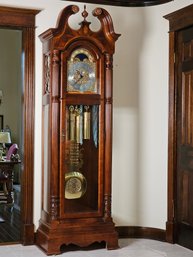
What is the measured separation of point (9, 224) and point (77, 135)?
1.85 meters

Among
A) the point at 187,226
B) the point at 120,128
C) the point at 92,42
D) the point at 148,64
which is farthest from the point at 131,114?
the point at 187,226

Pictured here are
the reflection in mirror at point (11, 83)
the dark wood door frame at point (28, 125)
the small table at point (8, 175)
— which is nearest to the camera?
the dark wood door frame at point (28, 125)

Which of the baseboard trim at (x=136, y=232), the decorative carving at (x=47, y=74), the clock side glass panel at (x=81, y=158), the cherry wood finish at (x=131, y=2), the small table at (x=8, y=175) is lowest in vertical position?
the baseboard trim at (x=136, y=232)

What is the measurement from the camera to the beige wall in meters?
5.22

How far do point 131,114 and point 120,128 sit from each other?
0.19m

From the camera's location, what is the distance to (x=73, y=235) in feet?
15.4

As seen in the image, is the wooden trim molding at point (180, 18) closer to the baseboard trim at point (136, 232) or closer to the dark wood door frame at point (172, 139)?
the dark wood door frame at point (172, 139)

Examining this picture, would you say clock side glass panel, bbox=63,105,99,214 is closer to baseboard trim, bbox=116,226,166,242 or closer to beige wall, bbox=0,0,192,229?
beige wall, bbox=0,0,192,229

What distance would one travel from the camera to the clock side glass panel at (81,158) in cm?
479

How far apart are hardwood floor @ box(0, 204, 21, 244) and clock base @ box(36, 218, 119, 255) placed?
49 cm

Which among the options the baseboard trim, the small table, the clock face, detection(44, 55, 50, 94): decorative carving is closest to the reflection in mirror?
the small table

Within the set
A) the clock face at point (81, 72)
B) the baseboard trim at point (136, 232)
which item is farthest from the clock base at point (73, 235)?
the clock face at point (81, 72)

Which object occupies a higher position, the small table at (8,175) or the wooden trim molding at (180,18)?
the wooden trim molding at (180,18)

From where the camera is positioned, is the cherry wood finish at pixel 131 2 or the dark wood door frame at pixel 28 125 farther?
the cherry wood finish at pixel 131 2
